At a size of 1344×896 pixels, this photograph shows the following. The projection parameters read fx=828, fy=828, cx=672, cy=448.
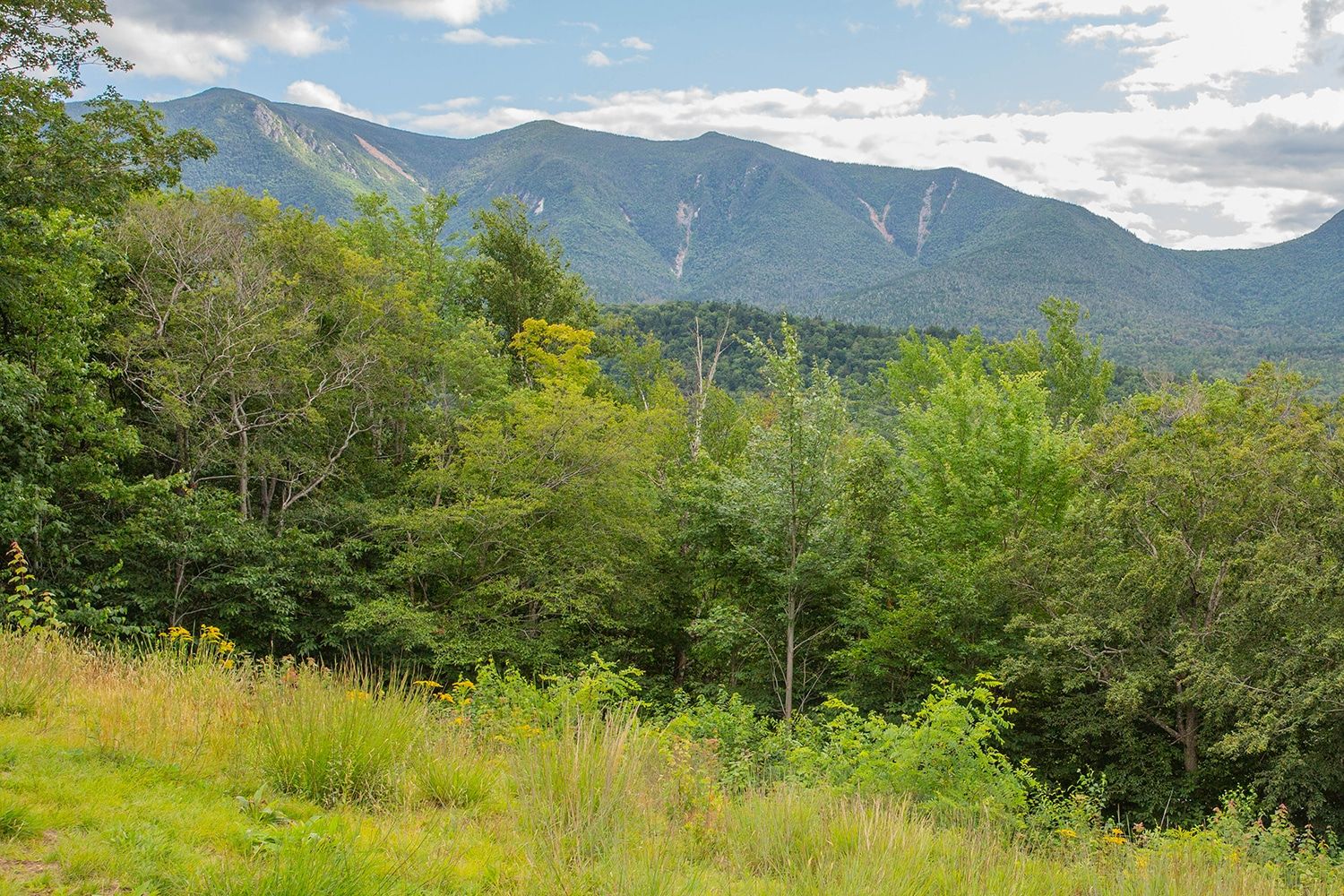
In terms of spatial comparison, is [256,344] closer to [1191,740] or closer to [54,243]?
[54,243]

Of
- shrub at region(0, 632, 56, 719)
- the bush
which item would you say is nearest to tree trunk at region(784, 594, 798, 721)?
the bush

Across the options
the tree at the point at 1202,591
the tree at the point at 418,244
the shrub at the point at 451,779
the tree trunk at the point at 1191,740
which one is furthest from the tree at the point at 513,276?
the shrub at the point at 451,779

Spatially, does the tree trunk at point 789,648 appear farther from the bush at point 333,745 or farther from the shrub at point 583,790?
the bush at point 333,745

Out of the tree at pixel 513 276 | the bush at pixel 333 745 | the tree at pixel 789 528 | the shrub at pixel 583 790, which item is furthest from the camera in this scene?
the tree at pixel 513 276

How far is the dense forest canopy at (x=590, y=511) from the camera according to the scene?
1330 centimetres

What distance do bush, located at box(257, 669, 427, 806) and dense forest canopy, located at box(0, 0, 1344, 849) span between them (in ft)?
26.8

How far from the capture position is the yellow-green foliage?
3242 mm

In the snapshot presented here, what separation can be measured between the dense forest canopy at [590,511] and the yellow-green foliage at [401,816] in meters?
7.52

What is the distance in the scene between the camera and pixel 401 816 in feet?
13.6

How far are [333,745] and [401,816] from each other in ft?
1.94

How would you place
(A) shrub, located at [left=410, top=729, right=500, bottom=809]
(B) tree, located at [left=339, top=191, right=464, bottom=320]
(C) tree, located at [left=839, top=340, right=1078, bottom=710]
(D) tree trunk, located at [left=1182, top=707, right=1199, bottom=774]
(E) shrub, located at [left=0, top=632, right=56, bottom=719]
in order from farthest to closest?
1. (B) tree, located at [left=339, top=191, right=464, bottom=320]
2. (C) tree, located at [left=839, top=340, right=1078, bottom=710]
3. (D) tree trunk, located at [left=1182, top=707, right=1199, bottom=774]
4. (E) shrub, located at [left=0, top=632, right=56, bottom=719]
5. (A) shrub, located at [left=410, top=729, right=500, bottom=809]

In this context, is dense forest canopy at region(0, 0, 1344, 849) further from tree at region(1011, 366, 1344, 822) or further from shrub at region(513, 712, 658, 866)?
shrub at region(513, 712, 658, 866)

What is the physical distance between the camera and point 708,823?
446 cm

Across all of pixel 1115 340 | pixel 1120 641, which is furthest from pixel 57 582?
pixel 1115 340
